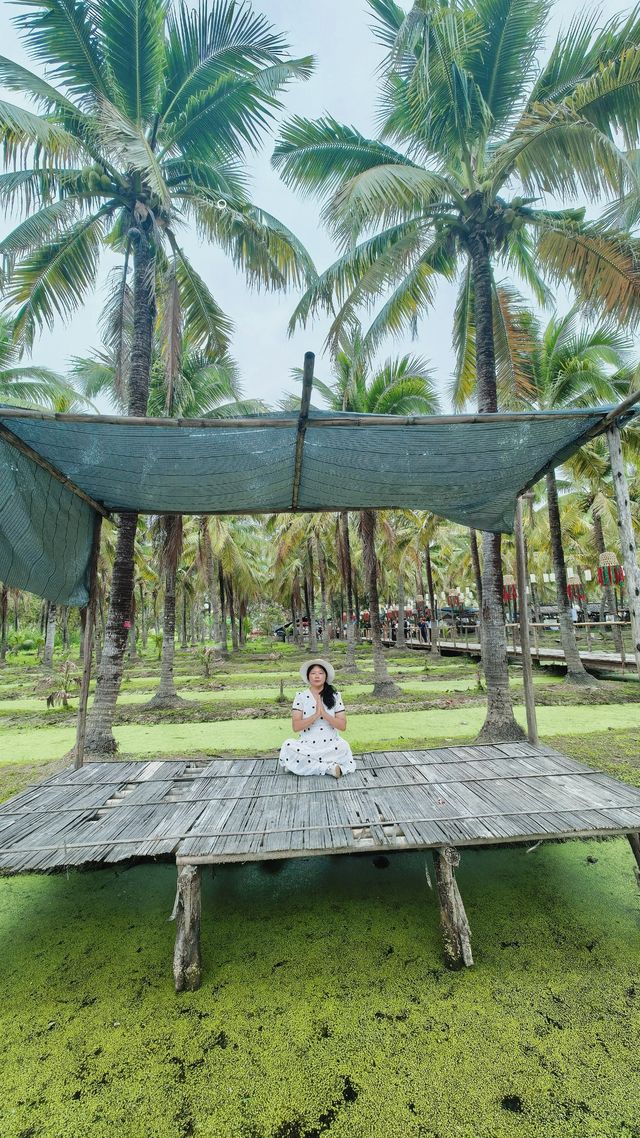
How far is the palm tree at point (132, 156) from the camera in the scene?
5.32 metres

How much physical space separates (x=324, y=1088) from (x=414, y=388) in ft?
33.6

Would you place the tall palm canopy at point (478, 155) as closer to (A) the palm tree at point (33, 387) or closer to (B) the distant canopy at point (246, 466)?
(B) the distant canopy at point (246, 466)

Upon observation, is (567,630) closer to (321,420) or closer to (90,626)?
(321,420)

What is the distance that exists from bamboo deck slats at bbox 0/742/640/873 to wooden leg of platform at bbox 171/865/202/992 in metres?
0.10

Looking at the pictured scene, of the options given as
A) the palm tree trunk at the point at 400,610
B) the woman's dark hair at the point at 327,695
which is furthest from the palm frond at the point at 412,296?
the palm tree trunk at the point at 400,610

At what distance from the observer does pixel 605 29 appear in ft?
16.9

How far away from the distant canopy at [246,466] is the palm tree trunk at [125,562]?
80.7 inches

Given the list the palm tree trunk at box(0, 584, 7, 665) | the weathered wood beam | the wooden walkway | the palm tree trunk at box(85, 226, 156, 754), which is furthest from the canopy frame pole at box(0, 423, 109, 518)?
the palm tree trunk at box(0, 584, 7, 665)

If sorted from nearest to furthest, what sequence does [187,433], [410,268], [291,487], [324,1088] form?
[324,1088]
[187,433]
[291,487]
[410,268]

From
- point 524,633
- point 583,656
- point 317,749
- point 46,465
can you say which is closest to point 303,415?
point 46,465

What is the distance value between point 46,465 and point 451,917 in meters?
3.60

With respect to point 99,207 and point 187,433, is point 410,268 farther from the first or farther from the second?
point 187,433

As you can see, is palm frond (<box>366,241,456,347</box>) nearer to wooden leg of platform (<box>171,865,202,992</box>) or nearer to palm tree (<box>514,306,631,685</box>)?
palm tree (<box>514,306,631,685</box>)

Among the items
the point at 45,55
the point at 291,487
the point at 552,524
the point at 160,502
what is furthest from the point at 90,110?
the point at 552,524
